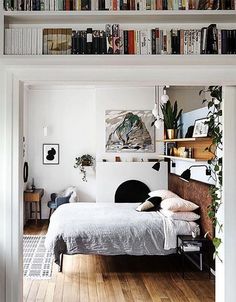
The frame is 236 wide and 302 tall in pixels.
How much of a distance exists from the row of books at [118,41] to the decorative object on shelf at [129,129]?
176 inches

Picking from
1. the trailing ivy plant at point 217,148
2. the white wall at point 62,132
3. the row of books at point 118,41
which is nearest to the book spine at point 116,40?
the row of books at point 118,41

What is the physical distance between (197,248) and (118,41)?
2756mm

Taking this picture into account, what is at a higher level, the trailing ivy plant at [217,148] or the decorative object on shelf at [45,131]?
the decorative object on shelf at [45,131]

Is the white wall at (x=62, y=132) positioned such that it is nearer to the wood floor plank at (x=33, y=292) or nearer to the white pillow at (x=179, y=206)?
the white pillow at (x=179, y=206)

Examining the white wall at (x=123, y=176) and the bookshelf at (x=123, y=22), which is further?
the white wall at (x=123, y=176)

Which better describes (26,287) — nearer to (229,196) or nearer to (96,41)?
(229,196)

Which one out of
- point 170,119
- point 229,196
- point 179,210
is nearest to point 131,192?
point 170,119

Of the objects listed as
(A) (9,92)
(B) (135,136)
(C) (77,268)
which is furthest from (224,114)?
(B) (135,136)

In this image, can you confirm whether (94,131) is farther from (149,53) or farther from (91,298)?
(149,53)

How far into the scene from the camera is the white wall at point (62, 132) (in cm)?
713

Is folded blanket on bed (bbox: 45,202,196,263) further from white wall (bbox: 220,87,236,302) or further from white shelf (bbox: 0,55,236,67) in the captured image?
white shelf (bbox: 0,55,236,67)

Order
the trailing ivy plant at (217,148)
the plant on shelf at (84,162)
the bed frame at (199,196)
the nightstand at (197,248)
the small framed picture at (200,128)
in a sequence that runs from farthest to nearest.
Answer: the plant on shelf at (84,162), the small framed picture at (200,128), the bed frame at (199,196), the nightstand at (197,248), the trailing ivy plant at (217,148)

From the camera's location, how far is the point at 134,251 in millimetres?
4043

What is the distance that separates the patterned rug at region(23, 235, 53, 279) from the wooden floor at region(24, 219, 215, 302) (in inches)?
5.1
